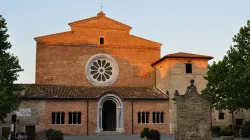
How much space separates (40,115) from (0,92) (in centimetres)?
1383

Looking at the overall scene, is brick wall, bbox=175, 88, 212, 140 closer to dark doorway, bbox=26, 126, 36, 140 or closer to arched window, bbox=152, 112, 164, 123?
arched window, bbox=152, 112, 164, 123

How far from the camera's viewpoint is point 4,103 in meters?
25.4

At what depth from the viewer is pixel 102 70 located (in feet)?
148

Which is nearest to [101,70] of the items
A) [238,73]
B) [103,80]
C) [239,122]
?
[103,80]

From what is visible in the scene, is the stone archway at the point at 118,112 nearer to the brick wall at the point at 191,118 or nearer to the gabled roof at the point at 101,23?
the gabled roof at the point at 101,23

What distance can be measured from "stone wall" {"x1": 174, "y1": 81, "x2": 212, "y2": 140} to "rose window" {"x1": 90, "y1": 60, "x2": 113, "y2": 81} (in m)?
23.5

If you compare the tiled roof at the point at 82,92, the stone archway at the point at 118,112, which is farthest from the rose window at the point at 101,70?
the stone archway at the point at 118,112

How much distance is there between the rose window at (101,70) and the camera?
4472cm

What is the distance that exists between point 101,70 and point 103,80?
4.40ft

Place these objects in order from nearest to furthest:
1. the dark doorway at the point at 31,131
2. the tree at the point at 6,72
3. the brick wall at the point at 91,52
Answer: the tree at the point at 6,72, the dark doorway at the point at 31,131, the brick wall at the point at 91,52

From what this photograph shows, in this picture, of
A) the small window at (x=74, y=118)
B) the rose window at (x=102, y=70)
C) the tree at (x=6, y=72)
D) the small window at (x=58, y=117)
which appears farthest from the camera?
the rose window at (x=102, y=70)

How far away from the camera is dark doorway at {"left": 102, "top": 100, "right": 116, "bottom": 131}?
149 ft

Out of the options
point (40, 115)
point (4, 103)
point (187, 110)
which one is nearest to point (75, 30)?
point (40, 115)

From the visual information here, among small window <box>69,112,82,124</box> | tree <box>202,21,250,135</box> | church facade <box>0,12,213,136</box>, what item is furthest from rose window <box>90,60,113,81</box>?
tree <box>202,21,250,135</box>
